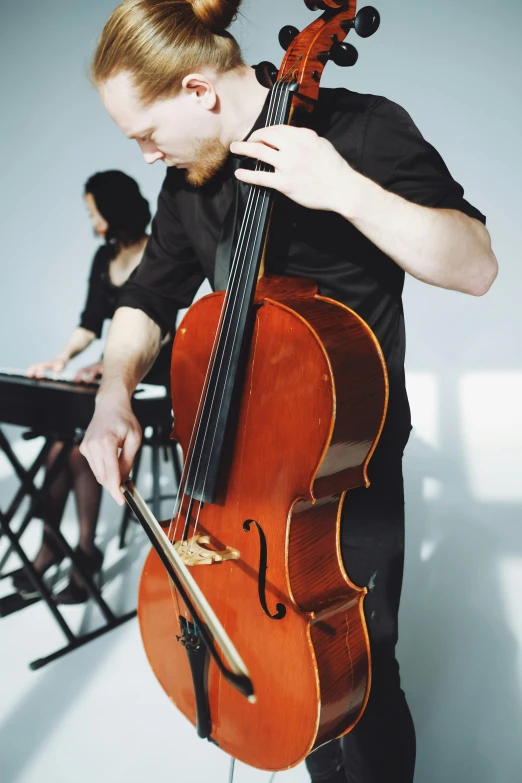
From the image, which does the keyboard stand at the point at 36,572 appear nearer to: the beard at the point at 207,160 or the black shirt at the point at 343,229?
the black shirt at the point at 343,229

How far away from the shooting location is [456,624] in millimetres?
1837

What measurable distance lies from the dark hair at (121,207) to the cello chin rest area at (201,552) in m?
1.94

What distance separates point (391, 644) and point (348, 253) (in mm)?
604

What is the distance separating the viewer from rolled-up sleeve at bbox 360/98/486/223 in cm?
75

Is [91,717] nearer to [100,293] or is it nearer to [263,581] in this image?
[263,581]

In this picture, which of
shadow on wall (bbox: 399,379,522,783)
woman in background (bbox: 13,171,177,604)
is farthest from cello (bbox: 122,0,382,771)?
woman in background (bbox: 13,171,177,604)

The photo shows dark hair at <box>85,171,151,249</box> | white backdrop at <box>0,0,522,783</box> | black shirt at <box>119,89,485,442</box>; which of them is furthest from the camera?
dark hair at <box>85,171,151,249</box>

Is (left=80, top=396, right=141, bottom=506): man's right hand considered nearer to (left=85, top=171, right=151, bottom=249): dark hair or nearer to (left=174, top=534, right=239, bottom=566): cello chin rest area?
(left=174, top=534, right=239, bottom=566): cello chin rest area

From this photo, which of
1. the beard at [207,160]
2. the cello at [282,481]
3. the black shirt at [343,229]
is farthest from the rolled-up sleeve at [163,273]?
the cello at [282,481]

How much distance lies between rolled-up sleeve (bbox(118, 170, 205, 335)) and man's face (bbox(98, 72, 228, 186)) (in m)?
0.15

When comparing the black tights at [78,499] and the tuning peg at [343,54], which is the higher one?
the tuning peg at [343,54]

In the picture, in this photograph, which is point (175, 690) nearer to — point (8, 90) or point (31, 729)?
point (31, 729)

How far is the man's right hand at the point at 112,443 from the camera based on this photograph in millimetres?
848

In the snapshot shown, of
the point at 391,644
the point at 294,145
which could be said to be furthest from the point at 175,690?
the point at 294,145
